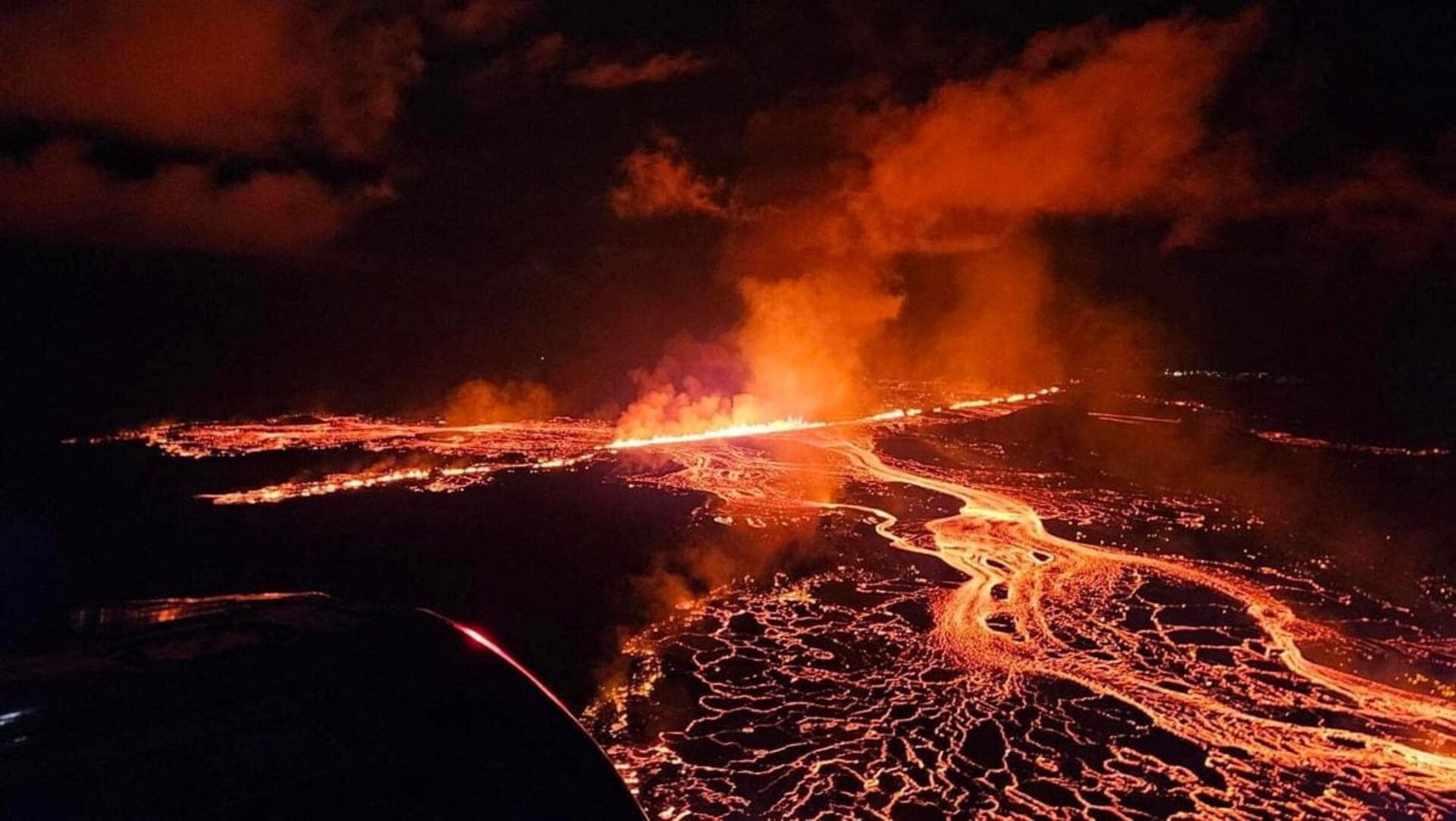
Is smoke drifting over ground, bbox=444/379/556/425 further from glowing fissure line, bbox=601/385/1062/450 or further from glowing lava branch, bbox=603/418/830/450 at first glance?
glowing fissure line, bbox=601/385/1062/450

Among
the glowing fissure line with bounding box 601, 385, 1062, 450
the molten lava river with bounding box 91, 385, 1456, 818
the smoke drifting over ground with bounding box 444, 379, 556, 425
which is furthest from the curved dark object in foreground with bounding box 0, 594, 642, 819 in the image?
the smoke drifting over ground with bounding box 444, 379, 556, 425

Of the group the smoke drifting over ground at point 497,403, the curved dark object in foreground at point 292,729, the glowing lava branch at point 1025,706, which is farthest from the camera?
the smoke drifting over ground at point 497,403

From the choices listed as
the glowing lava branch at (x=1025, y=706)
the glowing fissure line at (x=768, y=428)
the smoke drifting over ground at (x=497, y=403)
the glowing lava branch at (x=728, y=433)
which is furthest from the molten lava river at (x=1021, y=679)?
the smoke drifting over ground at (x=497, y=403)

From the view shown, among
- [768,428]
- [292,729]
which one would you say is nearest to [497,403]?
[768,428]

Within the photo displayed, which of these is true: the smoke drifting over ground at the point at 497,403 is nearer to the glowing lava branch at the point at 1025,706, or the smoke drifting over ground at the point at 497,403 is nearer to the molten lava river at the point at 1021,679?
the molten lava river at the point at 1021,679

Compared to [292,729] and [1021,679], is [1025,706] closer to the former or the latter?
[1021,679]
